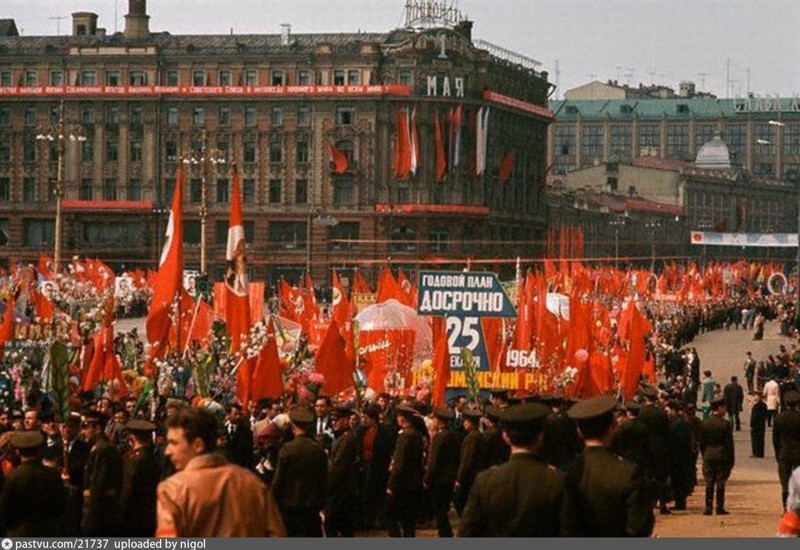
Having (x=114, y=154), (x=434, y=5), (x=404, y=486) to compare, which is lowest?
(x=404, y=486)

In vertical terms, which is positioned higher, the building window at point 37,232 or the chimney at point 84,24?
the chimney at point 84,24

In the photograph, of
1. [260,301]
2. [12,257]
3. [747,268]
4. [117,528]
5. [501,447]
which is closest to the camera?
[117,528]

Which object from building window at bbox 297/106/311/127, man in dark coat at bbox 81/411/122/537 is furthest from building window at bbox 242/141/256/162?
man in dark coat at bbox 81/411/122/537

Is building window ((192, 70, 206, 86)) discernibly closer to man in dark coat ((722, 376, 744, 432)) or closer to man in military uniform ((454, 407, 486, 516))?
man in dark coat ((722, 376, 744, 432))

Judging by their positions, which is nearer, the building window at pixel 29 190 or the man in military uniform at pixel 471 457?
the man in military uniform at pixel 471 457

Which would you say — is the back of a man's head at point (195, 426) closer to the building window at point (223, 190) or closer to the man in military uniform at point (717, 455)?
the man in military uniform at point (717, 455)

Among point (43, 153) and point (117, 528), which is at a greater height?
point (43, 153)

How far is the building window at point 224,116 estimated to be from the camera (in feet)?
416

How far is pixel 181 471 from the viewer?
403 inches

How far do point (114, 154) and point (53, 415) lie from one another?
105535mm

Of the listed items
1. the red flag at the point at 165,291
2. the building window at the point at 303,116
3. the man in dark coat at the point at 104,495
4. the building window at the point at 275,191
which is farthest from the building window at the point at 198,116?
the man in dark coat at the point at 104,495

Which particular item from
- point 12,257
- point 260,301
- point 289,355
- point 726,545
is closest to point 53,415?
point 726,545

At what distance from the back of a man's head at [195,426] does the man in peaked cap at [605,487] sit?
78.8 inches

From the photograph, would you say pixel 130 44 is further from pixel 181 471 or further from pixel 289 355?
pixel 181 471
